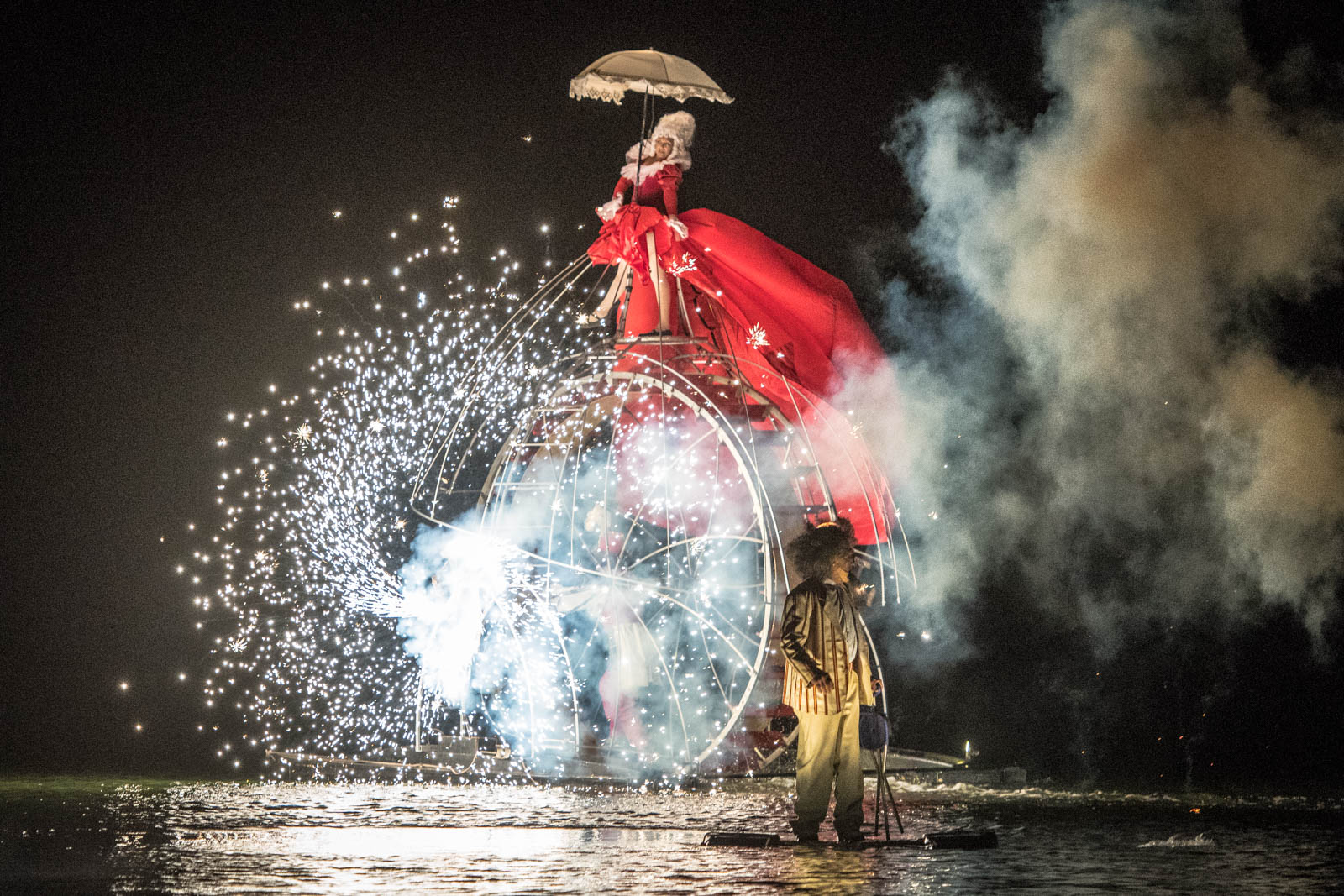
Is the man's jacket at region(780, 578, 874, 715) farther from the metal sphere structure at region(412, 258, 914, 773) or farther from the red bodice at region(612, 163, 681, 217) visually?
the red bodice at region(612, 163, 681, 217)

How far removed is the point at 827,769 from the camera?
5746 millimetres

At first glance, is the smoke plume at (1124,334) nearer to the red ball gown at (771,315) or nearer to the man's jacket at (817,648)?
the red ball gown at (771,315)

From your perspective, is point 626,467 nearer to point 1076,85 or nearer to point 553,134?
point 553,134

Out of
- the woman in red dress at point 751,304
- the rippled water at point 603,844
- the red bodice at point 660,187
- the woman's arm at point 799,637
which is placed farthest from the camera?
the red bodice at point 660,187

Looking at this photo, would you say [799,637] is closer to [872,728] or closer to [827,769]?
[827,769]

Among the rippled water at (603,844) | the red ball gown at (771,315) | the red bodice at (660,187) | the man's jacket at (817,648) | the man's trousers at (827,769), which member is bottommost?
the rippled water at (603,844)

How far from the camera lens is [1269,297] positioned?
8195 mm

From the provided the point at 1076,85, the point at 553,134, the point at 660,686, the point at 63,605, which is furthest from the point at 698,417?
the point at 63,605

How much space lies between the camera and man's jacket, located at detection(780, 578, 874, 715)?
5730mm

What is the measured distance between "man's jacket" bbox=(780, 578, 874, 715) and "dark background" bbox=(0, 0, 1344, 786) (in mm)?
3817

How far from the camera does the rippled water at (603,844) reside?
456 centimetres

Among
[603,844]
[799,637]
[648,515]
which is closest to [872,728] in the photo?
[799,637]

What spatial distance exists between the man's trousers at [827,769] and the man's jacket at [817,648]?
7cm

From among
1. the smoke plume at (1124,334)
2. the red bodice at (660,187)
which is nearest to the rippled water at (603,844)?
the smoke plume at (1124,334)
